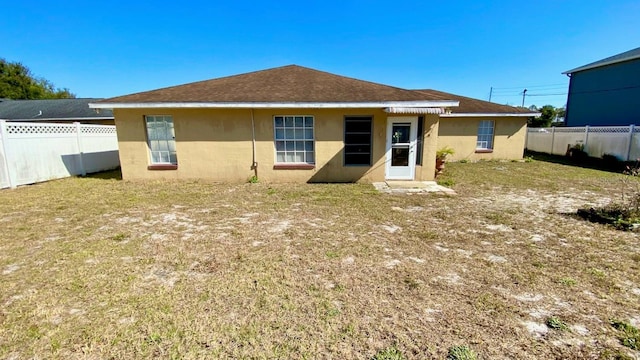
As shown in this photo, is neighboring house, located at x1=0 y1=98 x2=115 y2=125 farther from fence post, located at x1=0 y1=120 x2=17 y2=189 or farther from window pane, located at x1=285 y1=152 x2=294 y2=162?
window pane, located at x1=285 y1=152 x2=294 y2=162

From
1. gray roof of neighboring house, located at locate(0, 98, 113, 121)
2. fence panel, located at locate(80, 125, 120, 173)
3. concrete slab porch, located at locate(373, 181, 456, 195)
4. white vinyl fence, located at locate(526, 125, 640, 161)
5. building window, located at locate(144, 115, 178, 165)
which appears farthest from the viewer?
gray roof of neighboring house, located at locate(0, 98, 113, 121)

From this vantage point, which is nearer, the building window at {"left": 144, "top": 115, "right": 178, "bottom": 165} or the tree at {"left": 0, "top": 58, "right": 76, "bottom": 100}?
the building window at {"left": 144, "top": 115, "right": 178, "bottom": 165}

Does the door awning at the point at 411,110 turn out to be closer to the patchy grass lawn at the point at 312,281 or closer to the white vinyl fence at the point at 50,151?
the patchy grass lawn at the point at 312,281

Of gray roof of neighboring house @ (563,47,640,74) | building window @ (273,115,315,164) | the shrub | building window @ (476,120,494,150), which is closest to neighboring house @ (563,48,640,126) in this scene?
gray roof of neighboring house @ (563,47,640,74)

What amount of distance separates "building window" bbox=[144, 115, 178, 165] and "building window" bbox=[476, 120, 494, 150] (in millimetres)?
15018

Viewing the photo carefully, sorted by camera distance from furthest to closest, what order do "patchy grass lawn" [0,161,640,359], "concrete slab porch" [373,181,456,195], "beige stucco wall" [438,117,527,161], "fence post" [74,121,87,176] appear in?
"beige stucco wall" [438,117,527,161], "fence post" [74,121,87,176], "concrete slab porch" [373,181,456,195], "patchy grass lawn" [0,161,640,359]

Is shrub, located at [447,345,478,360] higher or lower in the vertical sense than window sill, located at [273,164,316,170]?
lower

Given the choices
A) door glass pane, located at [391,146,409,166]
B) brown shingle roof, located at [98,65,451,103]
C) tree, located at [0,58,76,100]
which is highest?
tree, located at [0,58,76,100]

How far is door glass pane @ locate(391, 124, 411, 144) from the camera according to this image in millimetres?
9742

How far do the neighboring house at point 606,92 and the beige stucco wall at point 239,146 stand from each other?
59.0 ft

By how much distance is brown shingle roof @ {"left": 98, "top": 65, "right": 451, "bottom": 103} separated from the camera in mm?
9305

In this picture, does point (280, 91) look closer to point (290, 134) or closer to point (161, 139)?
point (290, 134)

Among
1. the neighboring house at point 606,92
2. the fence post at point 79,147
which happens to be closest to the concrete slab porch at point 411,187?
the fence post at point 79,147

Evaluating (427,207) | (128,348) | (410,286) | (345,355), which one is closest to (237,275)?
(128,348)
